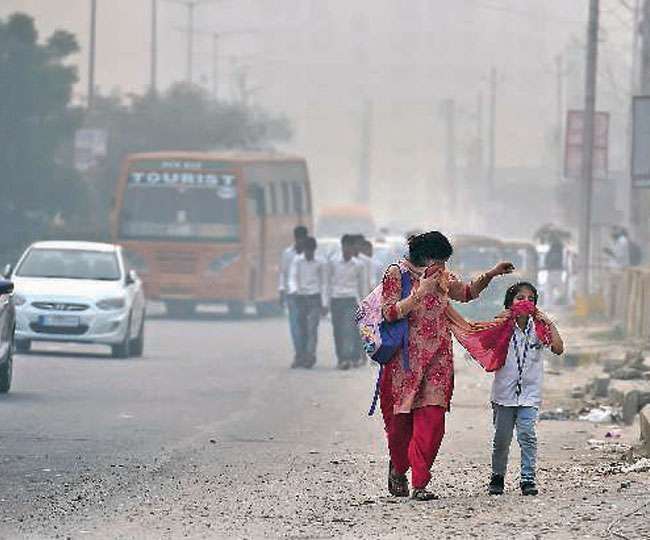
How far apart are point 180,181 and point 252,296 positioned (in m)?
2.64

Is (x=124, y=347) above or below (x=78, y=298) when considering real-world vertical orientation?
below

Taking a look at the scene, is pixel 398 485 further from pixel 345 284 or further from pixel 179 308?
pixel 179 308

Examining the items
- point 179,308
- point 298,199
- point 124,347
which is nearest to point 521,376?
point 124,347

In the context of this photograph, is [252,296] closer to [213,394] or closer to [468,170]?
[213,394]

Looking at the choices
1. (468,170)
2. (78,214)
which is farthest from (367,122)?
(78,214)

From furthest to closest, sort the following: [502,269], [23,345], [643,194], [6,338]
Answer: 1. [643,194]
2. [23,345]
3. [6,338]
4. [502,269]

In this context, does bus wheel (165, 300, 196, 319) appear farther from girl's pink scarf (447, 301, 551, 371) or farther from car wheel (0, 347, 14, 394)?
girl's pink scarf (447, 301, 551, 371)

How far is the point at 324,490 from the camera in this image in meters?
11.7

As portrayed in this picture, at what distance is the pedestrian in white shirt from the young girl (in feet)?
44.1

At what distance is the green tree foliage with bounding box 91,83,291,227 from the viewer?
2469 inches

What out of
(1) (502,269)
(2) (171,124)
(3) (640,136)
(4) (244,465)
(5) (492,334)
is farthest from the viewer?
(2) (171,124)

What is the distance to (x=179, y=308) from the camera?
43.2 metres

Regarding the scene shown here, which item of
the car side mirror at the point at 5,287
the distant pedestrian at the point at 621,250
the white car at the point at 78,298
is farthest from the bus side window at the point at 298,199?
the car side mirror at the point at 5,287

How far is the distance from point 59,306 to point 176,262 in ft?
48.9
